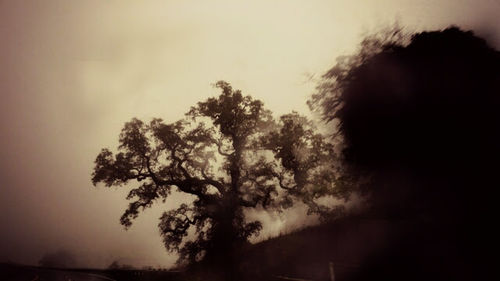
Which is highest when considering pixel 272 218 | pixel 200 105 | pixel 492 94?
pixel 200 105

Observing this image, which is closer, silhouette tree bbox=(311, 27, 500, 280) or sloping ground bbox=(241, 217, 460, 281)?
sloping ground bbox=(241, 217, 460, 281)

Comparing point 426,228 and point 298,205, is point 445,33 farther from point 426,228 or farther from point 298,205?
point 298,205

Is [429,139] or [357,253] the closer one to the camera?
[429,139]

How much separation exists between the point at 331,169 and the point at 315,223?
19.1ft

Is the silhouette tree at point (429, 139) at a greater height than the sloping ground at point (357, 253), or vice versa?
the silhouette tree at point (429, 139)

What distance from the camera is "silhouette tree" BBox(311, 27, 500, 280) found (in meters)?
14.3

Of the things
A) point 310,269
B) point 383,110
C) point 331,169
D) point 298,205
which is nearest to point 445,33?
point 383,110

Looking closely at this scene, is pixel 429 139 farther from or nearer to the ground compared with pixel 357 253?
farther from the ground

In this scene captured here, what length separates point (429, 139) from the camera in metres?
16.3

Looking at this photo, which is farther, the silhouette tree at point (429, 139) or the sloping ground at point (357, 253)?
the silhouette tree at point (429, 139)

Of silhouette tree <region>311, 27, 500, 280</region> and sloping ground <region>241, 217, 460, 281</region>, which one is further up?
silhouette tree <region>311, 27, 500, 280</region>

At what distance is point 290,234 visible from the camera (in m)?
21.5

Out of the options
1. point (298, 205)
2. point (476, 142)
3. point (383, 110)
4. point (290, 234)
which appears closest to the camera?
point (476, 142)

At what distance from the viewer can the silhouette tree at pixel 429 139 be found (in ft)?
46.8
